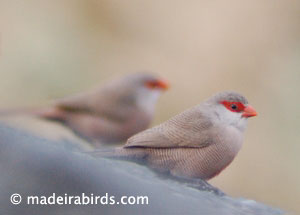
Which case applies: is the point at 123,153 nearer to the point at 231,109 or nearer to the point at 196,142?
the point at 196,142

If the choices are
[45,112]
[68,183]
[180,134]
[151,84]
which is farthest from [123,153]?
[151,84]

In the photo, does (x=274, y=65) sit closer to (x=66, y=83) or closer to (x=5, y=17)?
(x=66, y=83)

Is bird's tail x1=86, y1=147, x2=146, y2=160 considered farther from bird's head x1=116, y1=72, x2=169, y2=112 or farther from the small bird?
bird's head x1=116, y1=72, x2=169, y2=112

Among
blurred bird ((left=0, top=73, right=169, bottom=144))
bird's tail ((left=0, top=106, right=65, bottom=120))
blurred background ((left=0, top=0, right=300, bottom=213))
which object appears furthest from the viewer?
blurred background ((left=0, top=0, right=300, bottom=213))

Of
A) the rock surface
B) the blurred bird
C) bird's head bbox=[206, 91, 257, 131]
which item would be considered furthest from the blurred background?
the rock surface

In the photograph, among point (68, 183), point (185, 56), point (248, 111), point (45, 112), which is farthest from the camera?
point (185, 56)

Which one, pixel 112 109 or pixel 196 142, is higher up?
pixel 112 109
